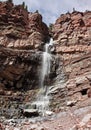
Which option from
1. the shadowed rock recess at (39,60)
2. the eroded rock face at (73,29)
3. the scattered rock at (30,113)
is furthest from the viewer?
the eroded rock face at (73,29)

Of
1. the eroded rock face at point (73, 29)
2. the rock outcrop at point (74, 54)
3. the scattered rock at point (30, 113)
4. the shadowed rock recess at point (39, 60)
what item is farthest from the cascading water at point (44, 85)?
the eroded rock face at point (73, 29)

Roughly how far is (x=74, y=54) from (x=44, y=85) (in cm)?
809

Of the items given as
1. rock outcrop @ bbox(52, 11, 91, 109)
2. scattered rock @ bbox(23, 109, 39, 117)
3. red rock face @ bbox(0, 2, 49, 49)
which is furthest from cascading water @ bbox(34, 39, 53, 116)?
red rock face @ bbox(0, 2, 49, 49)

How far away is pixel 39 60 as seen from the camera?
41938 millimetres

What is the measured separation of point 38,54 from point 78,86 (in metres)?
8.86

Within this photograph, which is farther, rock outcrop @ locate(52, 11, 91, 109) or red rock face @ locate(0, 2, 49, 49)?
red rock face @ locate(0, 2, 49, 49)

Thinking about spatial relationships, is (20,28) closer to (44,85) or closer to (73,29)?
(73,29)

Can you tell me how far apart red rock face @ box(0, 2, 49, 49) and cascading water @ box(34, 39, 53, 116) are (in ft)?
7.22

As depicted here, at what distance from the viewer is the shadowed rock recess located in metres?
36.0

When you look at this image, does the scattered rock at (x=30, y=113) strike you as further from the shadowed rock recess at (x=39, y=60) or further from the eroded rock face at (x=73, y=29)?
the eroded rock face at (x=73, y=29)

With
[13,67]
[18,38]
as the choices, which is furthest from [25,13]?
[13,67]

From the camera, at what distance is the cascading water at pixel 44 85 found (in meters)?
35.6

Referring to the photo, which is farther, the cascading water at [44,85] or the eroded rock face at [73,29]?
the eroded rock face at [73,29]

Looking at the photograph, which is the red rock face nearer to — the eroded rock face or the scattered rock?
the eroded rock face
